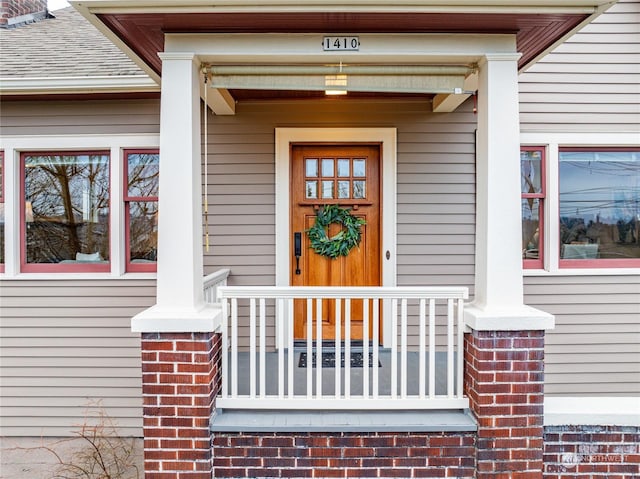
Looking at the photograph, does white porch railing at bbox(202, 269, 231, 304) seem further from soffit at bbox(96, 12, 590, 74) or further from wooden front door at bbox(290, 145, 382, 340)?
soffit at bbox(96, 12, 590, 74)

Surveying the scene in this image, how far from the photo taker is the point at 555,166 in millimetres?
3768

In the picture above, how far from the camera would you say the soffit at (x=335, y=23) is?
2275mm

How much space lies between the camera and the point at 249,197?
12.5ft

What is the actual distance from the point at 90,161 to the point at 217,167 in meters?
1.22

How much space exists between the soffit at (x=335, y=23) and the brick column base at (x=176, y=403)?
182 cm

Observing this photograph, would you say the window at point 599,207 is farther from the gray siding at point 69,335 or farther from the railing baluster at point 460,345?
the gray siding at point 69,335

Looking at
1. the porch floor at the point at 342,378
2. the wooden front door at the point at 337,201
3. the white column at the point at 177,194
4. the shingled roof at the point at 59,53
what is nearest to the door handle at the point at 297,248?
the wooden front door at the point at 337,201

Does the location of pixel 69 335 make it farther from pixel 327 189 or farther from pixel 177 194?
pixel 327 189

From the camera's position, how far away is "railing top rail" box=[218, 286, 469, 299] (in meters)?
2.59

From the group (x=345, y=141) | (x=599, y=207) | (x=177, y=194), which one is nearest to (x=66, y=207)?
(x=177, y=194)

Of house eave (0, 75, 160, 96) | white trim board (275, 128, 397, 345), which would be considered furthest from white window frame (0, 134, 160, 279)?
white trim board (275, 128, 397, 345)

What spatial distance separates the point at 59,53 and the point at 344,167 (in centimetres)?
308

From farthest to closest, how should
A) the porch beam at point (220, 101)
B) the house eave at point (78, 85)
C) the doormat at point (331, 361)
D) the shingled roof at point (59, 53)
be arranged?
the shingled roof at point (59, 53) → the house eave at point (78, 85) → the doormat at point (331, 361) → the porch beam at point (220, 101)

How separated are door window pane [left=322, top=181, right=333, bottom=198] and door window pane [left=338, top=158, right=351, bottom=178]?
131mm
